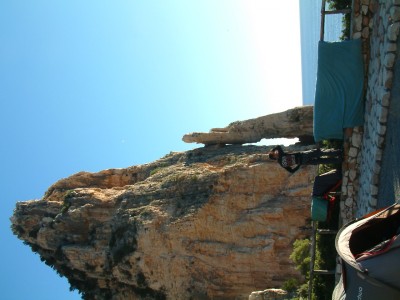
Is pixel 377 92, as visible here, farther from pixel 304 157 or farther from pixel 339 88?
pixel 304 157

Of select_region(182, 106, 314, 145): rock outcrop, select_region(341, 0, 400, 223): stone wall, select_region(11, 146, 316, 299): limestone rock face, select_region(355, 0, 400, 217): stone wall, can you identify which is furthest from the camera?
select_region(182, 106, 314, 145): rock outcrop

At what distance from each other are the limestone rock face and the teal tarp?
13099mm

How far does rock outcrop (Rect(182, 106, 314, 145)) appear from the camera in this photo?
2922 cm

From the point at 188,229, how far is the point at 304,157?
16.0 m

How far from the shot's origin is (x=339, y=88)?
12.2m

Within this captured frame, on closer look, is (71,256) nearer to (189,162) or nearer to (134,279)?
(134,279)

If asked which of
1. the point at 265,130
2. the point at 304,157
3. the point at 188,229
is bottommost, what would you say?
the point at 188,229

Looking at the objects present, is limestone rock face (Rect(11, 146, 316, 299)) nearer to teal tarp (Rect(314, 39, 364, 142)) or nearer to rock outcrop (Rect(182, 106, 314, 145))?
rock outcrop (Rect(182, 106, 314, 145))

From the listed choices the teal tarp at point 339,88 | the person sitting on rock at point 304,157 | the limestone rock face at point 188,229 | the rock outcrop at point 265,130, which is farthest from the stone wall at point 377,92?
the rock outcrop at point 265,130

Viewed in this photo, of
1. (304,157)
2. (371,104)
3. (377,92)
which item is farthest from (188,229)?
(377,92)

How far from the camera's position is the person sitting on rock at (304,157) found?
12898 mm

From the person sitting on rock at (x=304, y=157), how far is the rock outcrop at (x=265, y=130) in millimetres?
16080

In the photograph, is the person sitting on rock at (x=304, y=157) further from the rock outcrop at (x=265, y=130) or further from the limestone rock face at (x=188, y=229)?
the rock outcrop at (x=265, y=130)

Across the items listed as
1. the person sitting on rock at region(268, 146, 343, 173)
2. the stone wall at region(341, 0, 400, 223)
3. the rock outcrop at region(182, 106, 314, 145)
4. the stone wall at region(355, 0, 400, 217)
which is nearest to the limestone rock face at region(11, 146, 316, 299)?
the rock outcrop at region(182, 106, 314, 145)
